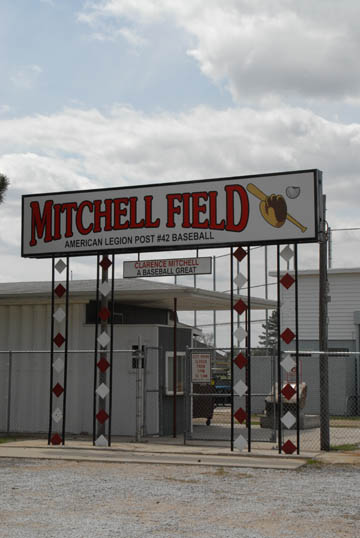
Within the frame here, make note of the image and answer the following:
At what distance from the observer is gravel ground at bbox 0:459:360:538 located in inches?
318

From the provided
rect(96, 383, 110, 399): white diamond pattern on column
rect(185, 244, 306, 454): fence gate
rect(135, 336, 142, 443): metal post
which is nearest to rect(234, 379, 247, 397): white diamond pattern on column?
rect(185, 244, 306, 454): fence gate

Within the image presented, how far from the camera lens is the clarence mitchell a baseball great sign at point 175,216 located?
46.5 ft

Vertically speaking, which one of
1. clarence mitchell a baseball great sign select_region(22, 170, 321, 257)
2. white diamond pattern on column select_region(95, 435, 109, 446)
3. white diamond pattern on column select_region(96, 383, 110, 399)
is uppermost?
clarence mitchell a baseball great sign select_region(22, 170, 321, 257)

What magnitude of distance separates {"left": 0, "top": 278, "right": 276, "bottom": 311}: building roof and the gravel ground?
5.88 m

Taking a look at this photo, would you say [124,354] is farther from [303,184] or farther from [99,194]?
[303,184]

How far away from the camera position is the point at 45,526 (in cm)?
823

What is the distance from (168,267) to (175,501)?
240 inches

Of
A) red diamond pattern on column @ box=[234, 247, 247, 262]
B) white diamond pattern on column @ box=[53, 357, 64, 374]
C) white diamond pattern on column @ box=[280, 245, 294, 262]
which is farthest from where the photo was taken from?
white diamond pattern on column @ box=[53, 357, 64, 374]

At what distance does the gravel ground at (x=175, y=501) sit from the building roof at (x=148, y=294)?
5.88 m

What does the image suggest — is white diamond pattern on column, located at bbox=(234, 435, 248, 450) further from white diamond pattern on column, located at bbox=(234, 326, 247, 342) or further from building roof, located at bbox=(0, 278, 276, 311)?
building roof, located at bbox=(0, 278, 276, 311)

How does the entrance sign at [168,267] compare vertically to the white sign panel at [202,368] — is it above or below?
above

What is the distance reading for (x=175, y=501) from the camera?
9.75 m

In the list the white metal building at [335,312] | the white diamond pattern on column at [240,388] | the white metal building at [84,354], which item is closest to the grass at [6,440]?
the white metal building at [84,354]

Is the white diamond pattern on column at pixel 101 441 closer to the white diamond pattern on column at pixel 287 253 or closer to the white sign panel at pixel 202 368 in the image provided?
the white sign panel at pixel 202 368
